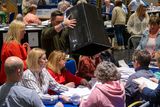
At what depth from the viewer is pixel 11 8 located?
16.4 metres

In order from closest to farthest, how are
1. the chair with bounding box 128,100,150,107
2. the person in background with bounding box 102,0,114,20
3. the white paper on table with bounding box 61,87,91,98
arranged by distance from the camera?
the chair with bounding box 128,100,150,107, the white paper on table with bounding box 61,87,91,98, the person in background with bounding box 102,0,114,20

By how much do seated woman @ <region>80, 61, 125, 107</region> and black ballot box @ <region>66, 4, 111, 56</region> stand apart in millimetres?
879

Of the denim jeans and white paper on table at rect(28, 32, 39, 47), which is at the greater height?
white paper on table at rect(28, 32, 39, 47)

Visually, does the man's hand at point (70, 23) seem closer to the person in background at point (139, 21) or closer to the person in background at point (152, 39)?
the person in background at point (152, 39)

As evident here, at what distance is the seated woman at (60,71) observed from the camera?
17.2 feet

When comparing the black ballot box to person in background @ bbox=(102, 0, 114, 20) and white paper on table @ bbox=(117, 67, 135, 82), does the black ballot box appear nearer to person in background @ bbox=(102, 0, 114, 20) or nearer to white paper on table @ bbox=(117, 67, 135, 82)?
white paper on table @ bbox=(117, 67, 135, 82)

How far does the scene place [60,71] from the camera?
214 inches

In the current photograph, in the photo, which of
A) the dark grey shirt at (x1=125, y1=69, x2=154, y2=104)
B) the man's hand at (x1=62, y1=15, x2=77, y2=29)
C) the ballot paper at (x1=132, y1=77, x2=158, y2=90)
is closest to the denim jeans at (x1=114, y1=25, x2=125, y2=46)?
the man's hand at (x1=62, y1=15, x2=77, y2=29)

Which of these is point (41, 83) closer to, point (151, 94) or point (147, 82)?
point (147, 82)

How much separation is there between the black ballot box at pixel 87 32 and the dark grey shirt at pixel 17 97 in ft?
5.38

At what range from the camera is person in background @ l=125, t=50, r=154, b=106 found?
4.67 metres

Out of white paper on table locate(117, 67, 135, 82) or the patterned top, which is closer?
the patterned top

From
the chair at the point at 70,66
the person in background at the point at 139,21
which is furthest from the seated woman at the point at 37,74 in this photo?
the person in background at the point at 139,21

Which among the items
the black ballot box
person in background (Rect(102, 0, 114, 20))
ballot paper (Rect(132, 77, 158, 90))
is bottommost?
person in background (Rect(102, 0, 114, 20))
